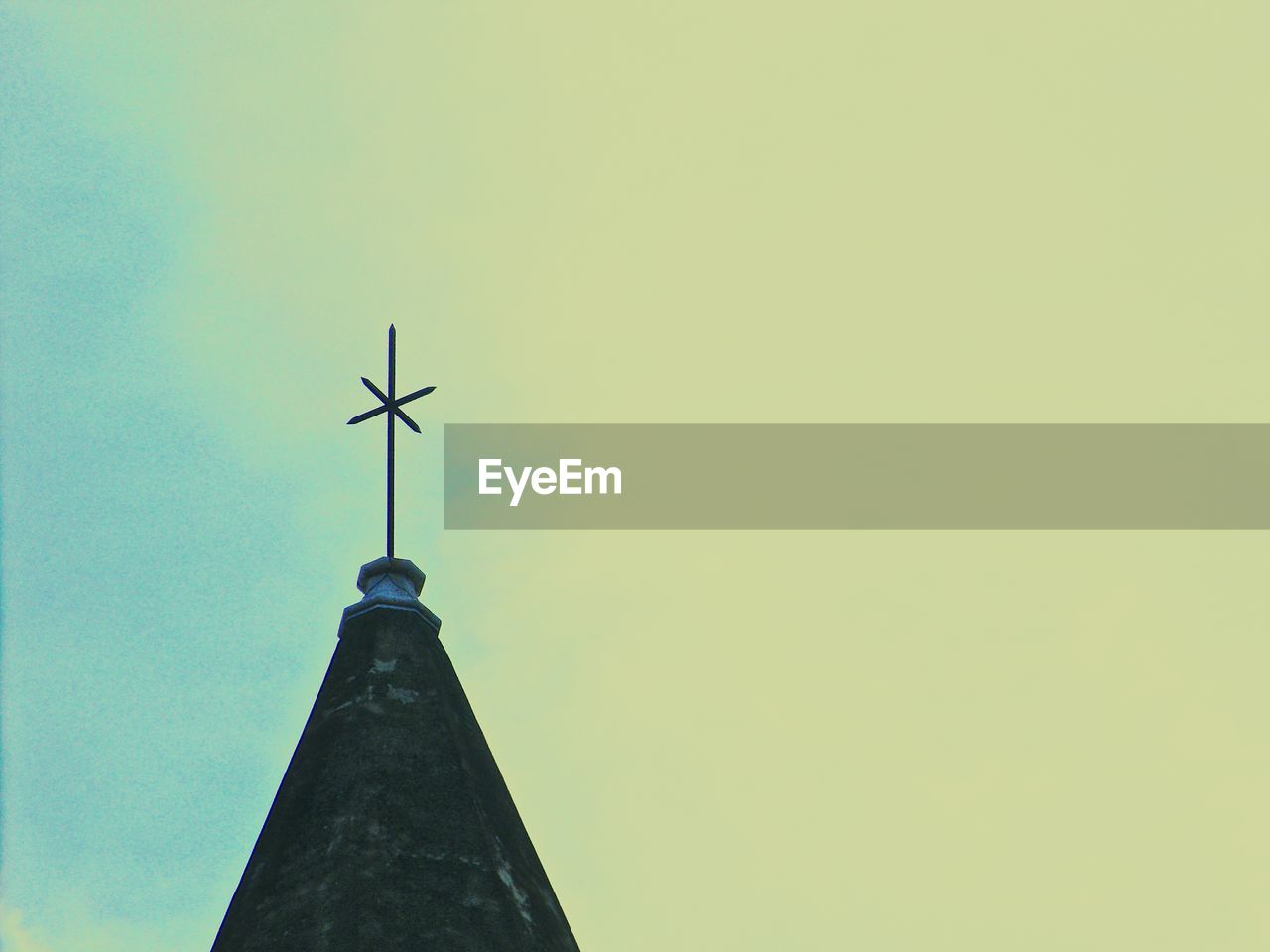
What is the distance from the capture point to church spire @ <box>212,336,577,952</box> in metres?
11.6

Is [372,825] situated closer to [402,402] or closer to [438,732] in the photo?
[438,732]

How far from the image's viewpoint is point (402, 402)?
17109 millimetres

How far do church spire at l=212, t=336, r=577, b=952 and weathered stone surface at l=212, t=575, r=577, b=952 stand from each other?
0.4 inches

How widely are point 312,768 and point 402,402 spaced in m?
4.73

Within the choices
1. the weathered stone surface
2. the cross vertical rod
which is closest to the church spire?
the weathered stone surface

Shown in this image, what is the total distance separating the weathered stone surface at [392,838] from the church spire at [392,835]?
0.04ft

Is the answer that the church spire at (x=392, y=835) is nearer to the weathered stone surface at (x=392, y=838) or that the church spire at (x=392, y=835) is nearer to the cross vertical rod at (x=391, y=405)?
the weathered stone surface at (x=392, y=838)

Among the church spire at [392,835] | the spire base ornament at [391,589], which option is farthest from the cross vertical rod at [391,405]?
the church spire at [392,835]

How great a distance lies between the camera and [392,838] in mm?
12359

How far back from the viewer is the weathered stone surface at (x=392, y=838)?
11.6m

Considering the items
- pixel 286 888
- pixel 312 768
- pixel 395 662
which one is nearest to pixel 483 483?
pixel 395 662

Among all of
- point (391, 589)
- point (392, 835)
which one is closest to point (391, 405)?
point (391, 589)

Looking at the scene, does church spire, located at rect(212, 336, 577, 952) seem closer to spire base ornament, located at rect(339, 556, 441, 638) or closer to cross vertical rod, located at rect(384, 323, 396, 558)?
spire base ornament, located at rect(339, 556, 441, 638)

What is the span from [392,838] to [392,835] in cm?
3
